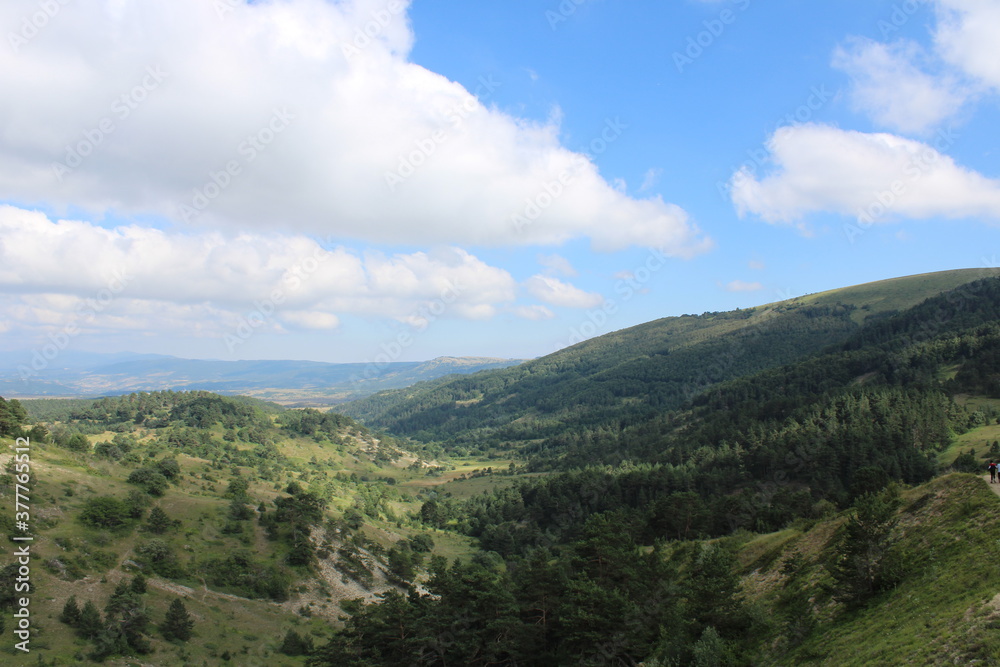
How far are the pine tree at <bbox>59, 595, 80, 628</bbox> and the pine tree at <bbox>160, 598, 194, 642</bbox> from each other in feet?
25.3

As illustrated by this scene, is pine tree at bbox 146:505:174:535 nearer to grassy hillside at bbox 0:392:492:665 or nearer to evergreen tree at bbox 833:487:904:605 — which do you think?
grassy hillside at bbox 0:392:492:665

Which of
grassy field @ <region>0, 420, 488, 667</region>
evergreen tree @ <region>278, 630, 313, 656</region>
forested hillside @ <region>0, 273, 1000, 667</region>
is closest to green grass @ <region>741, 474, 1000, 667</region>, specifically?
forested hillside @ <region>0, 273, 1000, 667</region>

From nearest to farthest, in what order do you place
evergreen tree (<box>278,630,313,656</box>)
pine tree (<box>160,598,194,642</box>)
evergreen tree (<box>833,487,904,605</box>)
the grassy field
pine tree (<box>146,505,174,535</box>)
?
evergreen tree (<box>833,487,904,605</box>) < the grassy field < pine tree (<box>160,598,194,642</box>) < evergreen tree (<box>278,630,313,656</box>) < pine tree (<box>146,505,174,535</box>)

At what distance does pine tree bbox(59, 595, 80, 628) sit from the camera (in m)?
46.9

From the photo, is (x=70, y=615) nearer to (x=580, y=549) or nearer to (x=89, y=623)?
(x=89, y=623)

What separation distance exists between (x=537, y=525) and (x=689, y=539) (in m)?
56.6

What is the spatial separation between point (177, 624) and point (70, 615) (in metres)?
9.18

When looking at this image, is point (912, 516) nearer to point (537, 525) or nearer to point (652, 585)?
point (652, 585)

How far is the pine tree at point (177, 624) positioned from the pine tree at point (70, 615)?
25.3 feet

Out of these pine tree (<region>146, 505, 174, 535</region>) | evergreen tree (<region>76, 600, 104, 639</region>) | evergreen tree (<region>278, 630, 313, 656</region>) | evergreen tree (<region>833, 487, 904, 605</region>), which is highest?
evergreen tree (<region>833, 487, 904, 605</region>)

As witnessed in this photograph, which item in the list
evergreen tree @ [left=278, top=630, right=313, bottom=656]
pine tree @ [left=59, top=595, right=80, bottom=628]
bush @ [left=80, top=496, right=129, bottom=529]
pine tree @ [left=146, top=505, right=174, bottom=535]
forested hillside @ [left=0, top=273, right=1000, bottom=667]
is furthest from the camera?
pine tree @ [left=146, top=505, right=174, bottom=535]

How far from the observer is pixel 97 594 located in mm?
52781

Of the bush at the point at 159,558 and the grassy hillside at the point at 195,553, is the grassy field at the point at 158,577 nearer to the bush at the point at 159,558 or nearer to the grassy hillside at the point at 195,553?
the grassy hillside at the point at 195,553

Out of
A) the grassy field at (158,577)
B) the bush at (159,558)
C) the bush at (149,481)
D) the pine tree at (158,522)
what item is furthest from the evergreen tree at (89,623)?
the bush at (149,481)
